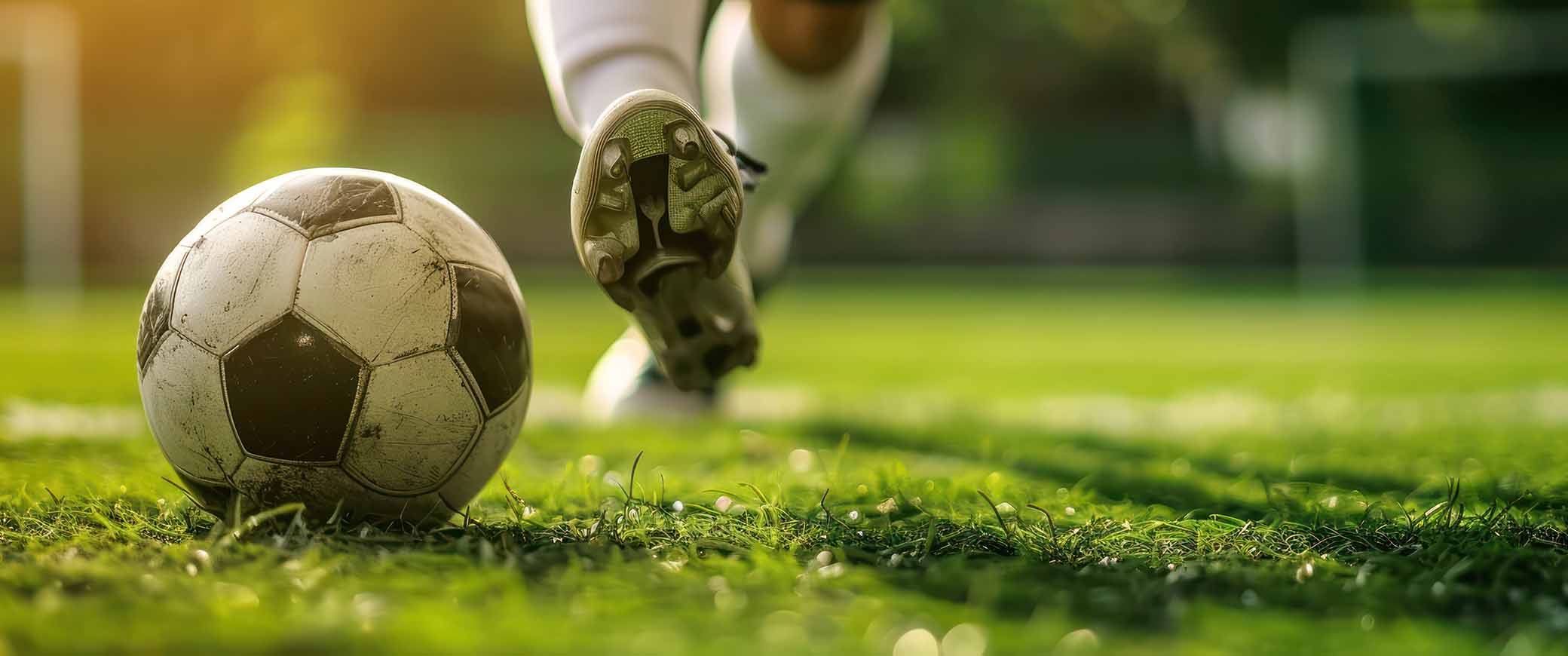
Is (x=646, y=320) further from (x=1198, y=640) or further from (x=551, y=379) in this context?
(x=551, y=379)

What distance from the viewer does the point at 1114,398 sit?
4.74 m

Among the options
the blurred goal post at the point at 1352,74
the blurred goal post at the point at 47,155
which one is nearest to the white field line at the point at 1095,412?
the blurred goal post at the point at 1352,74

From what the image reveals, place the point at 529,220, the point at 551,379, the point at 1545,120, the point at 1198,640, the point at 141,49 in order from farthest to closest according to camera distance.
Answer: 1. the point at 141,49
2. the point at 1545,120
3. the point at 529,220
4. the point at 551,379
5. the point at 1198,640

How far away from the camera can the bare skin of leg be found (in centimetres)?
278

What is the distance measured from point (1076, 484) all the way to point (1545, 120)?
66.9 ft

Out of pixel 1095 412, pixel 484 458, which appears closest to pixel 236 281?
pixel 484 458

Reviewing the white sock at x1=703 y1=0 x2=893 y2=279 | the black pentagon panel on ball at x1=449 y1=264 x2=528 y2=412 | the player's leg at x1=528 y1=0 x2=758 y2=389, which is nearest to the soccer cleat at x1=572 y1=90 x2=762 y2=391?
the player's leg at x1=528 y1=0 x2=758 y2=389

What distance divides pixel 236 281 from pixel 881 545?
2.80ft

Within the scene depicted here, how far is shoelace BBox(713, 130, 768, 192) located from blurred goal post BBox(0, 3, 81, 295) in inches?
555

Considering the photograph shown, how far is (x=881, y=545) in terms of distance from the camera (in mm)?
1620

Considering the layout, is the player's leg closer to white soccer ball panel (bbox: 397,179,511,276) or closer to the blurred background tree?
Result: white soccer ball panel (bbox: 397,179,511,276)

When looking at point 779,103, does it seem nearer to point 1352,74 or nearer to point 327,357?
point 327,357

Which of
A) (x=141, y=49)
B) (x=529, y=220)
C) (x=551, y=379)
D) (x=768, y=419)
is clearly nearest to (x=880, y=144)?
(x=529, y=220)

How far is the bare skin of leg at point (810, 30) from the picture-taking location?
278 centimetres
